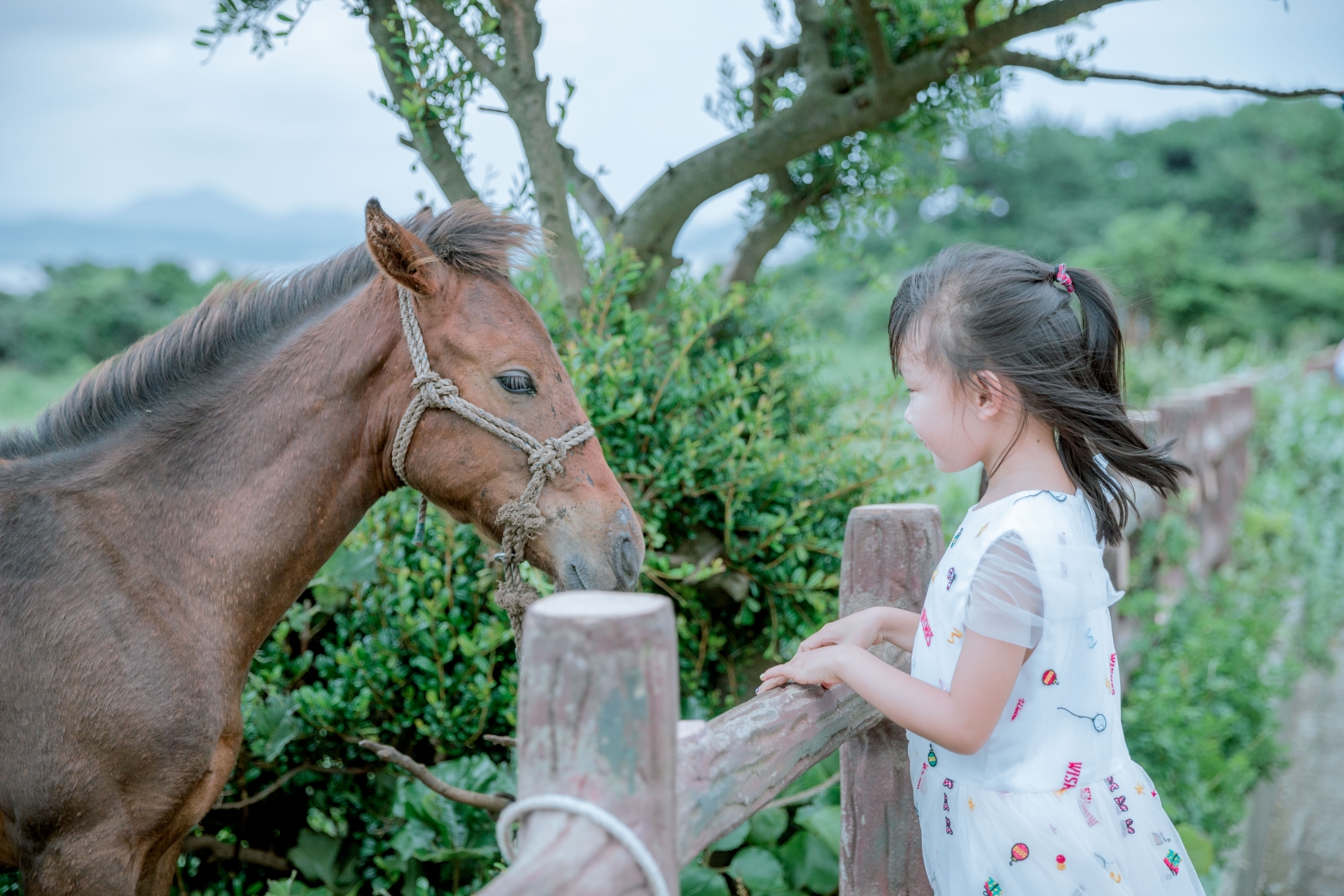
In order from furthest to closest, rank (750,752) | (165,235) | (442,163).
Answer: (165,235), (442,163), (750,752)

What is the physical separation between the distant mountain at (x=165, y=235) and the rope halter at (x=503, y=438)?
63.0 feet

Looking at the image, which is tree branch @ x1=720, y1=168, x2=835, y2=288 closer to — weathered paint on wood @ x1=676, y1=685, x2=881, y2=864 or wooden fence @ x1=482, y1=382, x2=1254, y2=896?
wooden fence @ x1=482, y1=382, x2=1254, y2=896

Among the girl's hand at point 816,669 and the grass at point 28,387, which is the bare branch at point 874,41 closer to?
the girl's hand at point 816,669

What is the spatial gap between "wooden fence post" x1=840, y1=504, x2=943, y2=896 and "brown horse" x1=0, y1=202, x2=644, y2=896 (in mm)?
506

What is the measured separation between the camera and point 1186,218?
32719 mm

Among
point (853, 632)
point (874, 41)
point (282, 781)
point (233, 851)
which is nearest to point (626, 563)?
point (853, 632)

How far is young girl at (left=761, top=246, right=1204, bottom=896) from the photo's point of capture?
4.40 feet

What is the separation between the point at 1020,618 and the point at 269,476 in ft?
4.89

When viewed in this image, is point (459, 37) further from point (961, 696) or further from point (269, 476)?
point (961, 696)

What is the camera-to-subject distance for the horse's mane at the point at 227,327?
6.36 ft

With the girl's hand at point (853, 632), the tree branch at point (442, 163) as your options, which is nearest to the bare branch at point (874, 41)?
the tree branch at point (442, 163)

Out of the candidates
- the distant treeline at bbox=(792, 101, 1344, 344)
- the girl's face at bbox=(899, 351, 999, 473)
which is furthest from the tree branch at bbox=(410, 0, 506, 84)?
the distant treeline at bbox=(792, 101, 1344, 344)

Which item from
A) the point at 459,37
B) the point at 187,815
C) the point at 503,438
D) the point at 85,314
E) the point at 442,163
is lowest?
the point at 187,815

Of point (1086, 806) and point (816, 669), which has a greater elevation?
point (816, 669)
